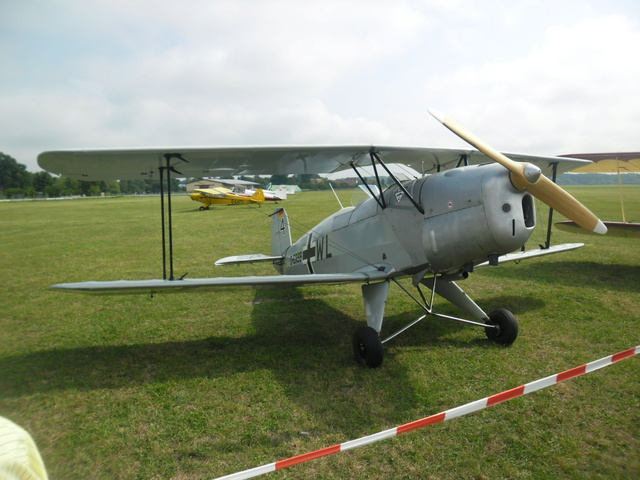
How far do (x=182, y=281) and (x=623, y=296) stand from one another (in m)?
6.83

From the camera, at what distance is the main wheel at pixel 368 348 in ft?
12.7

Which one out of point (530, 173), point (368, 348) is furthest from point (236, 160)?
point (530, 173)

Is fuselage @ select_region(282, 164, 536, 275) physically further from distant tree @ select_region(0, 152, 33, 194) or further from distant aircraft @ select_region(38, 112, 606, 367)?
distant tree @ select_region(0, 152, 33, 194)

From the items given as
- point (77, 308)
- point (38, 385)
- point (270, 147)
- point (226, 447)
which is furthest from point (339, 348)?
point (77, 308)

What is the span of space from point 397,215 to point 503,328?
182cm

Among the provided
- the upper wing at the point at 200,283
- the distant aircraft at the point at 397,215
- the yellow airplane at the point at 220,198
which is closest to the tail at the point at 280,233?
the distant aircraft at the point at 397,215

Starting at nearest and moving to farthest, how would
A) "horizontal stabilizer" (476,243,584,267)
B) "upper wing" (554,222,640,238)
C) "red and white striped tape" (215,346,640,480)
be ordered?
1. "red and white striped tape" (215,346,640,480)
2. "horizontal stabilizer" (476,243,584,267)
3. "upper wing" (554,222,640,238)

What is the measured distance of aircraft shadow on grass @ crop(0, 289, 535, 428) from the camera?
3494mm

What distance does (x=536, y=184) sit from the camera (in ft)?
11.3

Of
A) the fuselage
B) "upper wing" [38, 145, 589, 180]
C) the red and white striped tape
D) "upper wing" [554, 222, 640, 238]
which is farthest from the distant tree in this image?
"upper wing" [554, 222, 640, 238]

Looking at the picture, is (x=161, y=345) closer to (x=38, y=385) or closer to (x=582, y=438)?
(x=38, y=385)

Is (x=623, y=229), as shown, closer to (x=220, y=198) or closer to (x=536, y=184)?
(x=536, y=184)

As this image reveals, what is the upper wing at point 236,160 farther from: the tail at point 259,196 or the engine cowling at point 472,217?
the tail at point 259,196

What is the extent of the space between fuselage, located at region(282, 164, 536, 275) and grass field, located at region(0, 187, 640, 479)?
3.52 ft
